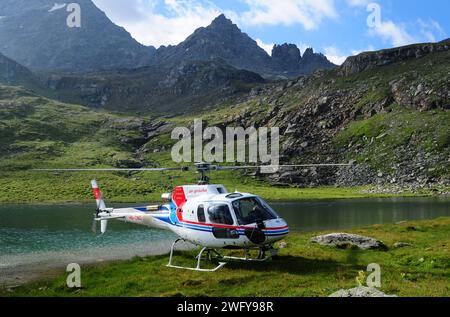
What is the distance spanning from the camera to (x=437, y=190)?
123 metres

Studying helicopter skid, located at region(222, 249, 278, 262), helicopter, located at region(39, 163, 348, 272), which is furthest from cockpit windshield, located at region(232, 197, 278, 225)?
helicopter skid, located at region(222, 249, 278, 262)

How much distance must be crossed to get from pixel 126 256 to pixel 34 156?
170m

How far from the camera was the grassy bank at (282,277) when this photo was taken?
60.2ft

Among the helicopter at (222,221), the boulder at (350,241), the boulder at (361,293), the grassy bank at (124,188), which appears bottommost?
the grassy bank at (124,188)

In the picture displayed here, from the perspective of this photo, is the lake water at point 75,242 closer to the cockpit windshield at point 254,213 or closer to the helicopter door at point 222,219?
the helicopter door at point 222,219

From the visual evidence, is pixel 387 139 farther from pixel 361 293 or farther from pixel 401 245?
pixel 361 293

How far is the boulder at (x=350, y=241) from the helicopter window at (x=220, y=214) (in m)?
10.4

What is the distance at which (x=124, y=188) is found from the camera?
143 metres

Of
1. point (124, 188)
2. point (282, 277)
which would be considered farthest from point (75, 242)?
point (124, 188)

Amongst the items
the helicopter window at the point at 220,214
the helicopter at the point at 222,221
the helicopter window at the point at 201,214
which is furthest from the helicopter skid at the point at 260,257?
the helicopter window at the point at 201,214

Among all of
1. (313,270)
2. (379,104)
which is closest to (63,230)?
(313,270)

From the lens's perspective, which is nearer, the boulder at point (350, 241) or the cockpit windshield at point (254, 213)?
→ the cockpit windshield at point (254, 213)

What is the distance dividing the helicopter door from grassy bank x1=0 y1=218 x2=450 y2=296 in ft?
6.52
